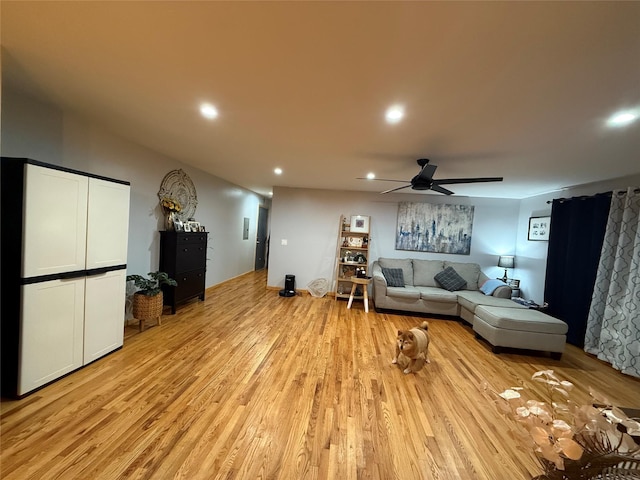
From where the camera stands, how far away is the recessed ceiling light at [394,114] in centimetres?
204

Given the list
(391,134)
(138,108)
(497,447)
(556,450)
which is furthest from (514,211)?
(138,108)

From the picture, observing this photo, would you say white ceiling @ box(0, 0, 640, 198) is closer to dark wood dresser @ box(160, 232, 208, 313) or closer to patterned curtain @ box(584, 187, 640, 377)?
patterned curtain @ box(584, 187, 640, 377)

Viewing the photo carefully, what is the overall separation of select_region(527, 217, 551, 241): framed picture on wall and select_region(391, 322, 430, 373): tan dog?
3591 millimetres

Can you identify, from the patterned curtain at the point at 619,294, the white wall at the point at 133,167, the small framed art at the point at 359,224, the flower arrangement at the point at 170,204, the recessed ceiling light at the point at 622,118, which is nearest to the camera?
the recessed ceiling light at the point at 622,118

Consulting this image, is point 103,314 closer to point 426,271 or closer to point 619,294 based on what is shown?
point 426,271

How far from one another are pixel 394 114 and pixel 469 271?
4322 millimetres

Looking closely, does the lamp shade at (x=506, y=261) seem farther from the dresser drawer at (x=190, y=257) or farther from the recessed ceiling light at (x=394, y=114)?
the dresser drawer at (x=190, y=257)

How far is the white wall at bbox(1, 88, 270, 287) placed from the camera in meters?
2.34

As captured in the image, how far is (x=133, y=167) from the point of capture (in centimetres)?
352

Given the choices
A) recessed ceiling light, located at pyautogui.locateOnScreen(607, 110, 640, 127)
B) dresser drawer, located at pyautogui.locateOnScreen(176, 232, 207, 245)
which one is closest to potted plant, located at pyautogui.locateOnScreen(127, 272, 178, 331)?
dresser drawer, located at pyautogui.locateOnScreen(176, 232, 207, 245)


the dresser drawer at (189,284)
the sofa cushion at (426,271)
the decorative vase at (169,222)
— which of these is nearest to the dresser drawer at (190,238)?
the decorative vase at (169,222)

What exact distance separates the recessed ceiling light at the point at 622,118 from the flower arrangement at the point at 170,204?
491 cm

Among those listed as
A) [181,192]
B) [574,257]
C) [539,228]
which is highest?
Answer: [181,192]

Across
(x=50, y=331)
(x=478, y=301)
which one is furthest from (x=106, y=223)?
(x=478, y=301)
